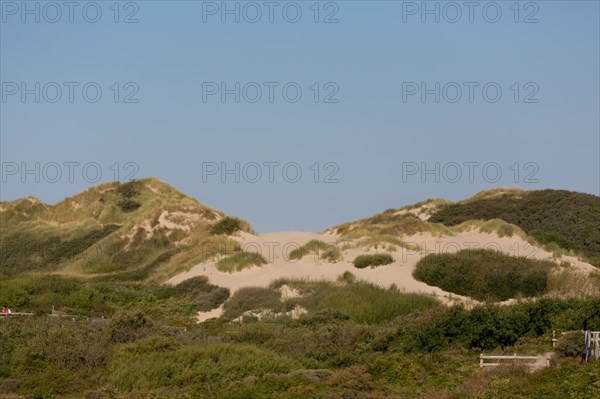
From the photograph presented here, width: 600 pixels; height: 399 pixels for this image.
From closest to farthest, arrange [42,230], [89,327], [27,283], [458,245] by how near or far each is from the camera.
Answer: [89,327] → [27,283] → [458,245] → [42,230]

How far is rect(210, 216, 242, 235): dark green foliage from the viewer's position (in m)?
66.9

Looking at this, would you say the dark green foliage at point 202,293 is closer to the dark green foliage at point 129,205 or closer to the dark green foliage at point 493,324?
the dark green foliage at point 493,324

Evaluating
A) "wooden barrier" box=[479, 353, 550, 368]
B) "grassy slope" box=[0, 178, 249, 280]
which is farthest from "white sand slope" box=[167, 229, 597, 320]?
"wooden barrier" box=[479, 353, 550, 368]

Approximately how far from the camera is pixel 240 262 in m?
50.7

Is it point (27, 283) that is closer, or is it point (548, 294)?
point (548, 294)

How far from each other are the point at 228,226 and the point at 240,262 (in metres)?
17.2

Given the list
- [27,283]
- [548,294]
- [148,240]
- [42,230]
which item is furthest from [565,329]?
[42,230]

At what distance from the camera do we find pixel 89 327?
109ft

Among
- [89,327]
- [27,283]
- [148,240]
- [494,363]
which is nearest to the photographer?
[494,363]

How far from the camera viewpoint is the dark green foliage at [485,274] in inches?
1650

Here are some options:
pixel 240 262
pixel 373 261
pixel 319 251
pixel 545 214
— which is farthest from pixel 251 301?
pixel 545 214

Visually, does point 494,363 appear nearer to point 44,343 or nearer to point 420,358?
point 420,358

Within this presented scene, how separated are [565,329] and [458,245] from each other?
84.7 ft

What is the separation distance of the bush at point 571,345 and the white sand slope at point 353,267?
14226mm
